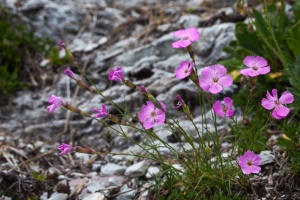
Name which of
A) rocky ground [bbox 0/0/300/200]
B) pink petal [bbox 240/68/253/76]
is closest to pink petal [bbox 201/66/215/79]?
pink petal [bbox 240/68/253/76]

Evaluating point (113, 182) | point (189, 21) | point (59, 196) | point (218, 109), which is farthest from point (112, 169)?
point (189, 21)

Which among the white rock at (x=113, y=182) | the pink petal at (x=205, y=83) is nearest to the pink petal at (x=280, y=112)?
the pink petal at (x=205, y=83)

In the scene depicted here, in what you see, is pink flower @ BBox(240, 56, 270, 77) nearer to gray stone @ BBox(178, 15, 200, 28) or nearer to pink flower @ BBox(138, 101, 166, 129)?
pink flower @ BBox(138, 101, 166, 129)

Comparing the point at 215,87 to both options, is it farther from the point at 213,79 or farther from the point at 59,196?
the point at 59,196

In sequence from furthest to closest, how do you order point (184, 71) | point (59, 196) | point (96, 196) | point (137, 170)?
1. point (137, 170)
2. point (59, 196)
3. point (96, 196)
4. point (184, 71)

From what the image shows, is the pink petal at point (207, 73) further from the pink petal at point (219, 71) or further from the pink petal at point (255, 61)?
the pink petal at point (255, 61)

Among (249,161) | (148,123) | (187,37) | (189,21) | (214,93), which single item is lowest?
(189,21)
